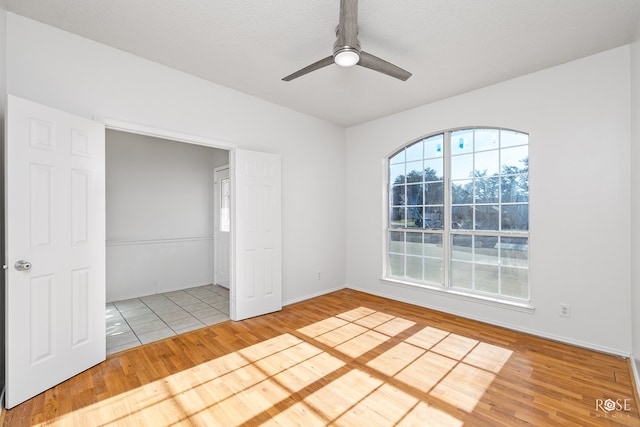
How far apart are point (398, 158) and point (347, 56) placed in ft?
8.89

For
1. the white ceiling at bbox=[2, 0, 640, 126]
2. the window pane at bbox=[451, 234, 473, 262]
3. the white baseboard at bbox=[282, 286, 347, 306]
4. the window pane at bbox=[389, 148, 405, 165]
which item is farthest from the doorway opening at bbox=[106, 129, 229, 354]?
the window pane at bbox=[451, 234, 473, 262]

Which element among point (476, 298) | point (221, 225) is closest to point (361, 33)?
point (476, 298)

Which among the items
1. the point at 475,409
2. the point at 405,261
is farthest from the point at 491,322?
the point at 475,409

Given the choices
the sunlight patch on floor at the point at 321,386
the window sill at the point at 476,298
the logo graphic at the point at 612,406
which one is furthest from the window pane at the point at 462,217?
the logo graphic at the point at 612,406

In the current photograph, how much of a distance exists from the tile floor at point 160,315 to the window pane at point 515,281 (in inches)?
135

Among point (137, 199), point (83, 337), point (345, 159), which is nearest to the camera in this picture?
point (83, 337)

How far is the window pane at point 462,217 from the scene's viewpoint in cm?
374

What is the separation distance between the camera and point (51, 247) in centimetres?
220

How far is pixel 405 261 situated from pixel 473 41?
2922mm

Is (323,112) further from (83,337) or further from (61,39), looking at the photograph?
(83,337)

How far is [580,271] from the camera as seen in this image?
292 centimetres

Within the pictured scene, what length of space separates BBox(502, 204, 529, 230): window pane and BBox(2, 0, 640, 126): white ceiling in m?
1.49

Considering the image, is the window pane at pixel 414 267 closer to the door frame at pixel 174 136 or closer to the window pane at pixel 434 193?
the window pane at pixel 434 193

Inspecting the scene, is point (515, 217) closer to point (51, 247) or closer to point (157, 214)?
point (51, 247)
